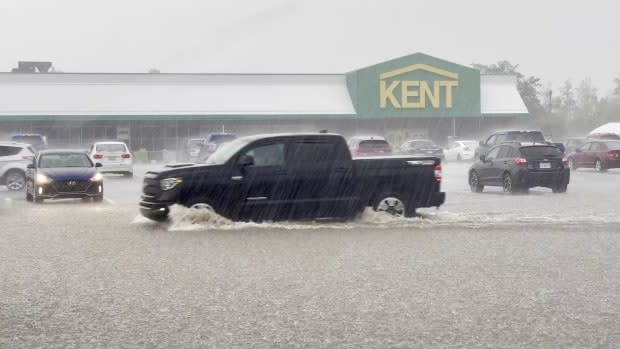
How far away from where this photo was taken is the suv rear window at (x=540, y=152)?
80.8 feet

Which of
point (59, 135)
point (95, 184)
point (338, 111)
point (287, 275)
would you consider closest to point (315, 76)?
point (338, 111)

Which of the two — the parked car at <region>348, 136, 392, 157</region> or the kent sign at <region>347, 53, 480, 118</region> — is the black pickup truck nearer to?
the parked car at <region>348, 136, 392, 157</region>

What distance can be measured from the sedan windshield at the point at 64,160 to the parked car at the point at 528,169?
38.0ft

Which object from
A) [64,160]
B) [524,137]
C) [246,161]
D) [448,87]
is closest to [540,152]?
[524,137]

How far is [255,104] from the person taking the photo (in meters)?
63.6

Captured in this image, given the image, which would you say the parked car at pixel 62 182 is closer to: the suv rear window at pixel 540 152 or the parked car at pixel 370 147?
the suv rear window at pixel 540 152

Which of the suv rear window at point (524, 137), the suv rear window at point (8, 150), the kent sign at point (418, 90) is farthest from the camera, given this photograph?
the kent sign at point (418, 90)

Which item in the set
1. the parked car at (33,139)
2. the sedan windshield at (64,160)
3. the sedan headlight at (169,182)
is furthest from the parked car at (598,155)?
the sedan headlight at (169,182)

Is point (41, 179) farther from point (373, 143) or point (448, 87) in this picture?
point (448, 87)

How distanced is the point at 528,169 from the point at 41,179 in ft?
44.1

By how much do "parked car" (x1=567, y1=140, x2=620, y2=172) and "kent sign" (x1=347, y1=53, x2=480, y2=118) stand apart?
25947 millimetres

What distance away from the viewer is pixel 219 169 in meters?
15.2

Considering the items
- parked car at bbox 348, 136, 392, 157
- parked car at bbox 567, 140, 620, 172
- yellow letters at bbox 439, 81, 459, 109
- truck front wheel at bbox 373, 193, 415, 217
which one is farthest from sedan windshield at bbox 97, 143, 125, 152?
yellow letters at bbox 439, 81, 459, 109

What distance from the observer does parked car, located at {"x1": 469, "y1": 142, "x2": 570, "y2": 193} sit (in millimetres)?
24344
